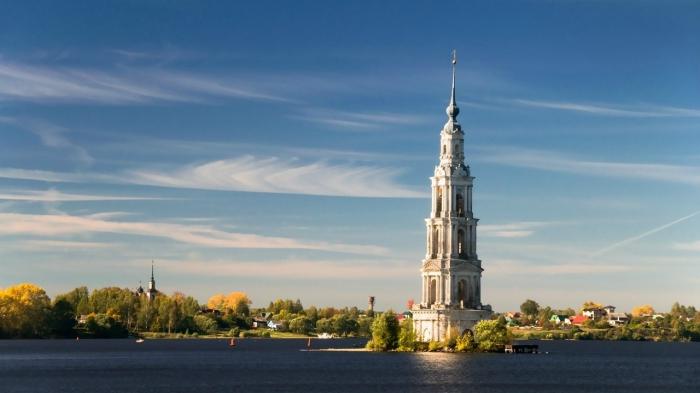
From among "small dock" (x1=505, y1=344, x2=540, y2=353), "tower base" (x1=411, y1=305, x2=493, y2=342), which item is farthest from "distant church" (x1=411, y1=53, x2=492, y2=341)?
"small dock" (x1=505, y1=344, x2=540, y2=353)

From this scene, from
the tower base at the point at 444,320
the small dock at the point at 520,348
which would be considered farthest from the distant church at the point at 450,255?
the small dock at the point at 520,348

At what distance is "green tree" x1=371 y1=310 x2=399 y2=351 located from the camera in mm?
170500

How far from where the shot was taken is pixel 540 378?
4953 inches

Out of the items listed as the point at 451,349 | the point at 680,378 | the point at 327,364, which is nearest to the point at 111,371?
the point at 327,364

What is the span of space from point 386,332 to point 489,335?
13.9 meters

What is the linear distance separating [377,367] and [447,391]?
3320 cm

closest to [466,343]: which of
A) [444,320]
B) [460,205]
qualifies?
[444,320]

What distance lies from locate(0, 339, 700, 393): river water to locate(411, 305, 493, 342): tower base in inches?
255

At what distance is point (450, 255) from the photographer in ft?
565

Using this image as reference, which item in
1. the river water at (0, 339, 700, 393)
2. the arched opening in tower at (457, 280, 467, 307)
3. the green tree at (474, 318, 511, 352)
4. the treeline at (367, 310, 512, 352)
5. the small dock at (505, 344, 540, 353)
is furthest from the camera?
the small dock at (505, 344, 540, 353)

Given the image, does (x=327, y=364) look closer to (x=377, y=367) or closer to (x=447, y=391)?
(x=377, y=367)

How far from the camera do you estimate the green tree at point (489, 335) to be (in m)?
167

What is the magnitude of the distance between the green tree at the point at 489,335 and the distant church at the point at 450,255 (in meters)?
1.95

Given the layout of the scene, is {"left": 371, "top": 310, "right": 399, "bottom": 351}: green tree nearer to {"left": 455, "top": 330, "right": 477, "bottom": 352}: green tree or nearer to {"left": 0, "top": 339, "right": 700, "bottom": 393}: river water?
{"left": 0, "top": 339, "right": 700, "bottom": 393}: river water
